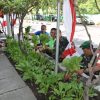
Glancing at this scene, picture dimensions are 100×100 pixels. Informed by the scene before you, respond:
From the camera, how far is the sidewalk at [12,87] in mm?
5492

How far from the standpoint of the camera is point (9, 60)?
28.4 feet

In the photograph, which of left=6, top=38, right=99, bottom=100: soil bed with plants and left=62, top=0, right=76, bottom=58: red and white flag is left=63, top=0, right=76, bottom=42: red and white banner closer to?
left=62, top=0, right=76, bottom=58: red and white flag

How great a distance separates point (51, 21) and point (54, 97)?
3161 cm

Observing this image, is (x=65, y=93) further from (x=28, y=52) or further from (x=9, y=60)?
(x=9, y=60)

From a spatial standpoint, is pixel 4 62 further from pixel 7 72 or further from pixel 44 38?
pixel 44 38

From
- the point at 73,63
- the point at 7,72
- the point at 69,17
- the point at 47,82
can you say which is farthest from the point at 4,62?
the point at 69,17

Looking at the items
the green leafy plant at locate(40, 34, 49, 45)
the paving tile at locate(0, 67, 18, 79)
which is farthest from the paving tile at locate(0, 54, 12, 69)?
the green leafy plant at locate(40, 34, 49, 45)

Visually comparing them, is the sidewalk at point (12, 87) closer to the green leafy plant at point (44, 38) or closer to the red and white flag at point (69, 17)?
the green leafy plant at point (44, 38)

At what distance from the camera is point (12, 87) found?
239 inches

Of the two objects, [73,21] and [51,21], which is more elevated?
[73,21]

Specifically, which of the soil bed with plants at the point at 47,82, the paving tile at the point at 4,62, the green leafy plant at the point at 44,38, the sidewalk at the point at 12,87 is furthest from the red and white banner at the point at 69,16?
the paving tile at the point at 4,62

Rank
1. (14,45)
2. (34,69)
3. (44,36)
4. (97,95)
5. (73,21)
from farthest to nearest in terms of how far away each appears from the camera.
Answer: (14,45) → (44,36) → (34,69) → (97,95) → (73,21)

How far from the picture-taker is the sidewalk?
5.49 m

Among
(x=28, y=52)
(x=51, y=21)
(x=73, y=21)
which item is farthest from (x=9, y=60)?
(x=51, y=21)
